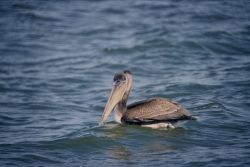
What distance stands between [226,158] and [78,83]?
705cm

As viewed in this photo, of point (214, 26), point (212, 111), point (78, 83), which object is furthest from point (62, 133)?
point (214, 26)

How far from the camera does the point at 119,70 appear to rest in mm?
17125

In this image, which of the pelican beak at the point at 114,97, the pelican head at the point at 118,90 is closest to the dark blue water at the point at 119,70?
the pelican beak at the point at 114,97

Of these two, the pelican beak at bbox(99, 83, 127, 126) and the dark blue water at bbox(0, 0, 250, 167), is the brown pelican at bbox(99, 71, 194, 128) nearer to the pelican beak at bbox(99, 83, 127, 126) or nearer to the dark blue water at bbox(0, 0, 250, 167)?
the pelican beak at bbox(99, 83, 127, 126)

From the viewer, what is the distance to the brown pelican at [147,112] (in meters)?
11.5

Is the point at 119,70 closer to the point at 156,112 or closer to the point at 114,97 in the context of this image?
the point at 114,97

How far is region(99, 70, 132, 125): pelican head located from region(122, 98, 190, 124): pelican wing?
0.46 metres

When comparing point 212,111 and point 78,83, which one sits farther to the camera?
point 78,83

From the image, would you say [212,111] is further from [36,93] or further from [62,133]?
[36,93]

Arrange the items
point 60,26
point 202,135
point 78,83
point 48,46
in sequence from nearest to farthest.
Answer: point 202,135 → point 78,83 → point 48,46 → point 60,26

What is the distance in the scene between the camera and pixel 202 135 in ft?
37.2

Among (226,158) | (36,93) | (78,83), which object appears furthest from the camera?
(78,83)

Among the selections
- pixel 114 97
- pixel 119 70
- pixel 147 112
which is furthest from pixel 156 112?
pixel 119 70

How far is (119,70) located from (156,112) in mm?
5660
